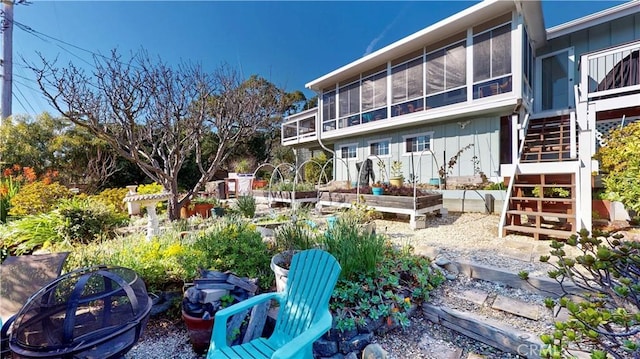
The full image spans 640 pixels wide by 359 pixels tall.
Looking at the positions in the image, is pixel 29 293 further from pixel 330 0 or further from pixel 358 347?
pixel 330 0

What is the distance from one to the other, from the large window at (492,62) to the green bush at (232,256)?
770cm

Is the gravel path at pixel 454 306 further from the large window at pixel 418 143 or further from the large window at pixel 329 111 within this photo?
the large window at pixel 329 111

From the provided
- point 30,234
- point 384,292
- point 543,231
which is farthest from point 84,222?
point 543,231

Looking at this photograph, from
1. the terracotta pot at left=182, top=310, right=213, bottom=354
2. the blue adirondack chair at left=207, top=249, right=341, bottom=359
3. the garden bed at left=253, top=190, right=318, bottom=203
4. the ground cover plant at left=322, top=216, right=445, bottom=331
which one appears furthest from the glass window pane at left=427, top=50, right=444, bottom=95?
the terracotta pot at left=182, top=310, right=213, bottom=354

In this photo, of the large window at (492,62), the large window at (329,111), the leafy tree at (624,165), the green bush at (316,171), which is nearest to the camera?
the leafy tree at (624,165)

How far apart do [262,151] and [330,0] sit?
1276 centimetres

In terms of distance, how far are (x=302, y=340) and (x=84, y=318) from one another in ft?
5.71

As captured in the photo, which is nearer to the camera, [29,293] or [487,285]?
[29,293]

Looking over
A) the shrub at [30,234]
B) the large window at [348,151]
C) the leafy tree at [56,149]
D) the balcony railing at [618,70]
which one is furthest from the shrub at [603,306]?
the leafy tree at [56,149]

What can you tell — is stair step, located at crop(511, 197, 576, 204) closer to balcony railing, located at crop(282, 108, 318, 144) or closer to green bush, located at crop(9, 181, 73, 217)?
green bush, located at crop(9, 181, 73, 217)

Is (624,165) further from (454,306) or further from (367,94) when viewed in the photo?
(367,94)

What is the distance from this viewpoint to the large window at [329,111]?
12292 mm

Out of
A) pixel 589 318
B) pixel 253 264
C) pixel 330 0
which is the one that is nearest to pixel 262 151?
pixel 330 0

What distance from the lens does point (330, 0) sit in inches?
326
